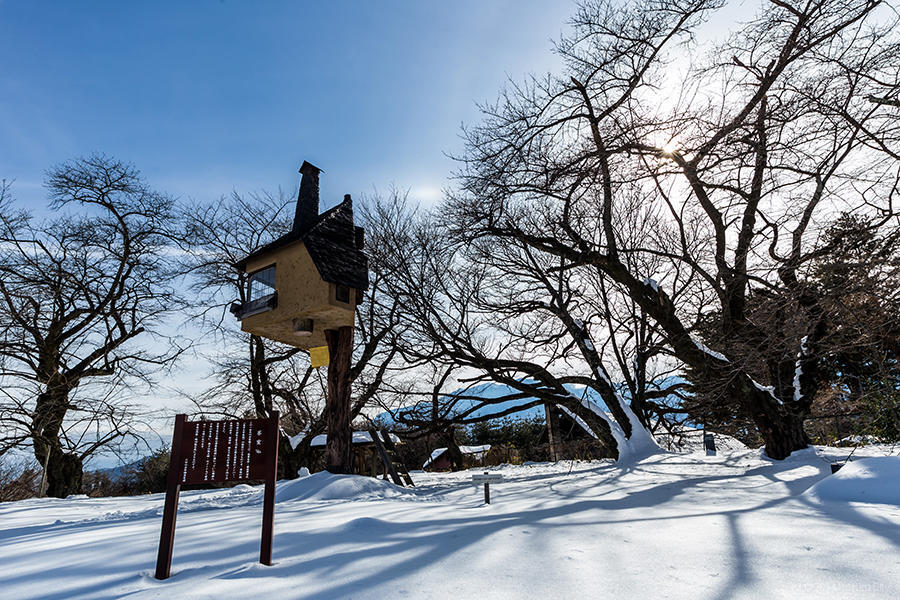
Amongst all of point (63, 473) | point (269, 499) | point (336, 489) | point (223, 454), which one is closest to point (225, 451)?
point (223, 454)

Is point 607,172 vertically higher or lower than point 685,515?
higher

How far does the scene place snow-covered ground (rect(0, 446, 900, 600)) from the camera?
8.34 feet

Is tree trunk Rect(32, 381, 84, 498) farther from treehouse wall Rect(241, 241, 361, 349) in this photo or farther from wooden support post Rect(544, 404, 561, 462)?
wooden support post Rect(544, 404, 561, 462)

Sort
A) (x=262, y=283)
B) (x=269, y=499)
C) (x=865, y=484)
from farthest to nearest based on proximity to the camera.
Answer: (x=262, y=283) → (x=865, y=484) → (x=269, y=499)

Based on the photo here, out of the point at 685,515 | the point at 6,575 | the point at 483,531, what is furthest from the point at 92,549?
the point at 685,515

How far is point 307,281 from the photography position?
8.82 meters

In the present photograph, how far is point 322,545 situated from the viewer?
138 inches

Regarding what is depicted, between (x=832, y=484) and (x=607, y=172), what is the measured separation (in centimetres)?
463

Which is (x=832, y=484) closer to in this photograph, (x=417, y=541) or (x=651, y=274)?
(x=417, y=541)

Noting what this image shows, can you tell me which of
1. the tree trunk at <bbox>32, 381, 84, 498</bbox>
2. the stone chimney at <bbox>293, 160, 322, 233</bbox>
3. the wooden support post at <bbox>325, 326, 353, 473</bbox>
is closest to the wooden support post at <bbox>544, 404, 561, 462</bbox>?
the wooden support post at <bbox>325, 326, 353, 473</bbox>

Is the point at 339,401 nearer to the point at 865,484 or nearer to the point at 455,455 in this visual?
the point at 865,484

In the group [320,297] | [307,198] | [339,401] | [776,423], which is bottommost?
[776,423]

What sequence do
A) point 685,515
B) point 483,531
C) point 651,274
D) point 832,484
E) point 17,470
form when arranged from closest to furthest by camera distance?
point 483,531
point 685,515
point 832,484
point 651,274
point 17,470

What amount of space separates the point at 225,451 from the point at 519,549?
2309 millimetres
